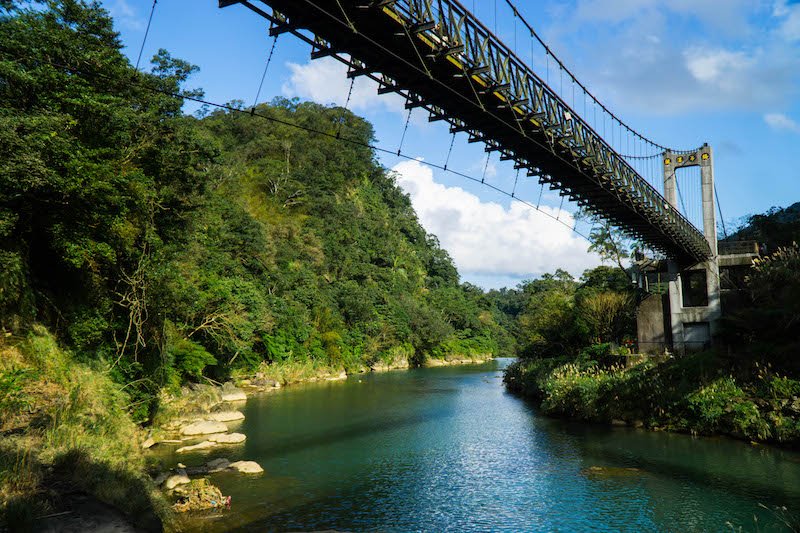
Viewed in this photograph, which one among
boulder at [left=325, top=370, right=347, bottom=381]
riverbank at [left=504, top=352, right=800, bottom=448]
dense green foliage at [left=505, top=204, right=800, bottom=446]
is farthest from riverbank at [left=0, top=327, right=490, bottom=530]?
boulder at [left=325, top=370, right=347, bottom=381]

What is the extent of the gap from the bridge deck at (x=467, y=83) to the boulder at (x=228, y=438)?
12.3m

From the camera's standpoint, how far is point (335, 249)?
5669 cm

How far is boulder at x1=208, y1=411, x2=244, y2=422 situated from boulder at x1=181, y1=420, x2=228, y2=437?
70.2 inches

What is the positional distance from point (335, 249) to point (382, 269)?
8734 millimetres

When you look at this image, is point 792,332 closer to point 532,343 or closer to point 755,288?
point 755,288

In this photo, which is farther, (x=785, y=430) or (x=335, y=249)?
(x=335, y=249)

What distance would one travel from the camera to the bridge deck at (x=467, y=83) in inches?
316

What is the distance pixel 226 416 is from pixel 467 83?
55.1 ft

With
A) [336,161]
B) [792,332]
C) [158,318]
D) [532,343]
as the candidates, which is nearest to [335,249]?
[336,161]

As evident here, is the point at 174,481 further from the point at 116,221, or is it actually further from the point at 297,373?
the point at 297,373

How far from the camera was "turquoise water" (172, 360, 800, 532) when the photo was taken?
34.8 ft

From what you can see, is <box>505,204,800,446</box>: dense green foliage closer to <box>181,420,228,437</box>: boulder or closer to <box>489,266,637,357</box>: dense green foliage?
<box>489,266,637,357</box>: dense green foliage

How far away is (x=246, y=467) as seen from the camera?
45.8ft

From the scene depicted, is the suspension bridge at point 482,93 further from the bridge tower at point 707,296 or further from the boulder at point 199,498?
the boulder at point 199,498
